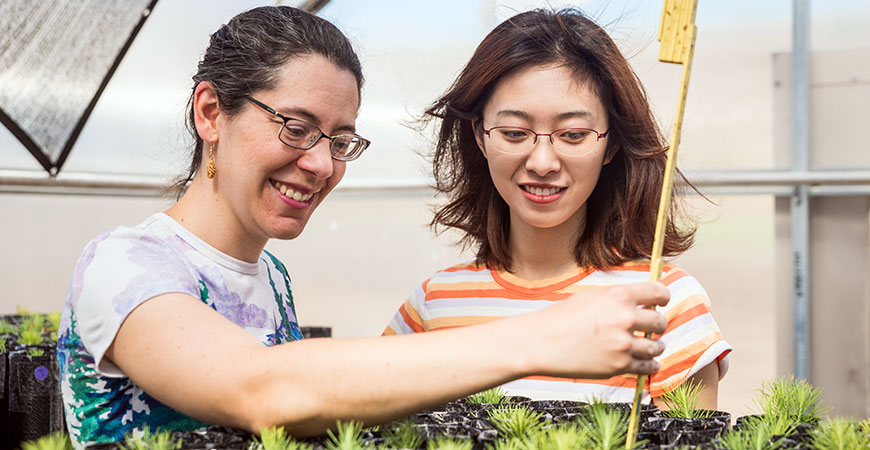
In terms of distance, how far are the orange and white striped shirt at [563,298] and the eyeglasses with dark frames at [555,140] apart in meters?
0.27

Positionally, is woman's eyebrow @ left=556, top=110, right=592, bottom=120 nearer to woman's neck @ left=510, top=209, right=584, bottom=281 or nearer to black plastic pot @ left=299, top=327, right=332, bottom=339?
woman's neck @ left=510, top=209, right=584, bottom=281

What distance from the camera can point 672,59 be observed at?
82 cm

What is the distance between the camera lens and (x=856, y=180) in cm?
444

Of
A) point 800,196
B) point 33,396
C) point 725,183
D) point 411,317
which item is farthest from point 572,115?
point 800,196

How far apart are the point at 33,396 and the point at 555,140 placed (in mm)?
1367

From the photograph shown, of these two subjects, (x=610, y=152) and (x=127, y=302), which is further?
(x=610, y=152)

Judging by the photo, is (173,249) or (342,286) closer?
(173,249)

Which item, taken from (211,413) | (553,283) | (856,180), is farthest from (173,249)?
(856,180)

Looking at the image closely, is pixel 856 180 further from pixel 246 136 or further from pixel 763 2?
pixel 246 136

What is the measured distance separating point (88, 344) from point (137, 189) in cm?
401

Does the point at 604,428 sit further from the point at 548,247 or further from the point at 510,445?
the point at 548,247

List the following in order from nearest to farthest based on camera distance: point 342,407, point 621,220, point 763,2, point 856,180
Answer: point 342,407
point 621,220
point 856,180
point 763,2

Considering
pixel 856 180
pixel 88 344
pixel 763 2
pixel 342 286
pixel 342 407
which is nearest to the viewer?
pixel 342 407

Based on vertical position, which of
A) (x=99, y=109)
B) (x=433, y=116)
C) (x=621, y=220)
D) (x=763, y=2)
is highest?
(x=763, y=2)
